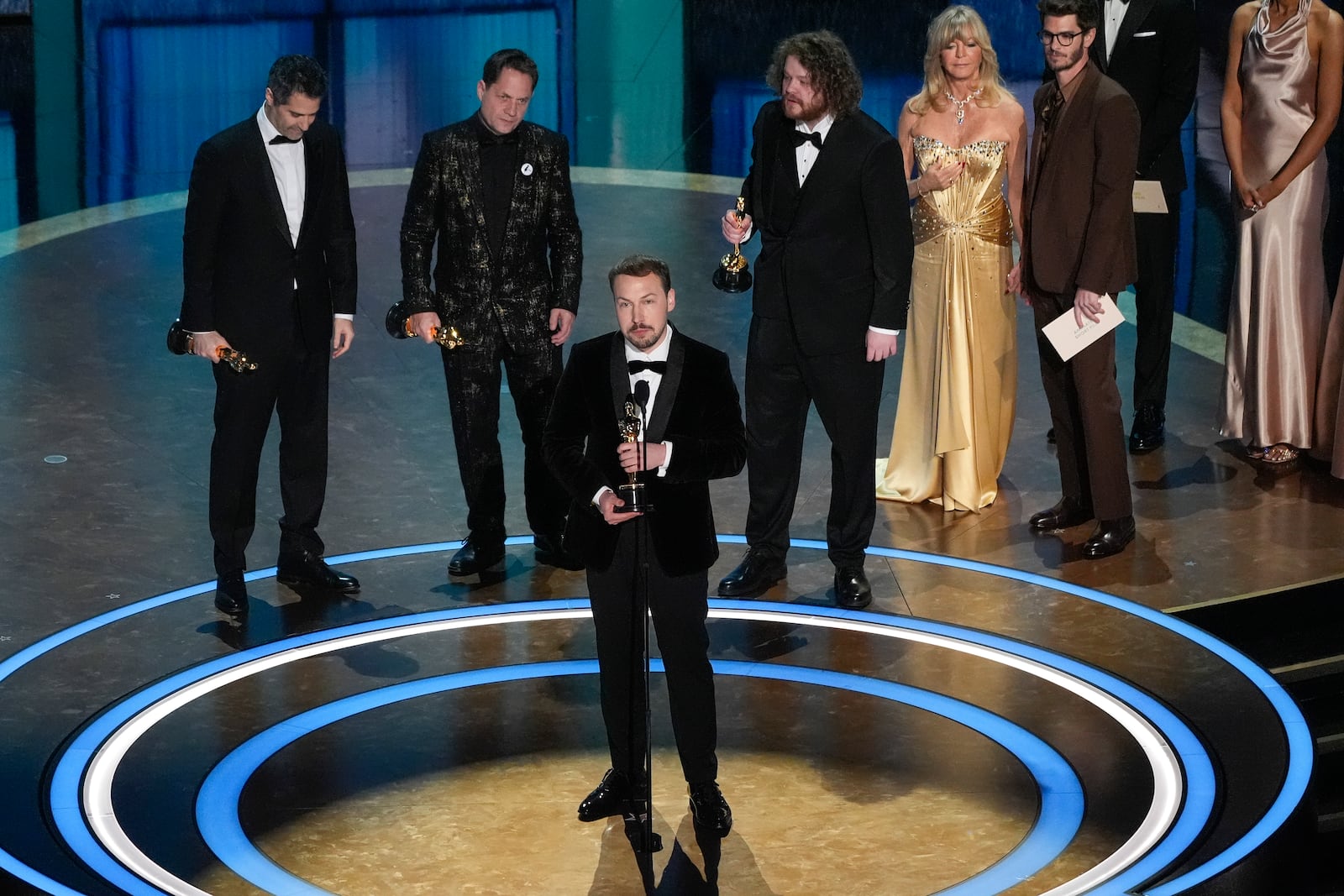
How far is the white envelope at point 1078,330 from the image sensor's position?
5.74 metres

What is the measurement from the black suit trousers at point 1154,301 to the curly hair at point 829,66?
1.86 m

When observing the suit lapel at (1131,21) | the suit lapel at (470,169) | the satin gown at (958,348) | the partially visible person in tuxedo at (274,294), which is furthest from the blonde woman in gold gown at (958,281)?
the partially visible person in tuxedo at (274,294)

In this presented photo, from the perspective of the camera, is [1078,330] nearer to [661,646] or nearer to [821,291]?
[821,291]

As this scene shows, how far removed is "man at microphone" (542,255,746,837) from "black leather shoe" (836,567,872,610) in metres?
1.39

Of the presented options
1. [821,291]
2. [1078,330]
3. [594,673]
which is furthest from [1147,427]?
[594,673]

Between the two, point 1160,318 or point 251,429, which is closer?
point 251,429

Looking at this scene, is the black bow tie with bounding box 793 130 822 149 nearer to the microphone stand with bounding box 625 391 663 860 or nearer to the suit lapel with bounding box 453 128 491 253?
the suit lapel with bounding box 453 128 491 253

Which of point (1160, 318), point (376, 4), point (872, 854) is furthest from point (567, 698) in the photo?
point (376, 4)

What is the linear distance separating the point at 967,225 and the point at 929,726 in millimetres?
2182

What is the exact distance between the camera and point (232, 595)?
537 centimetres

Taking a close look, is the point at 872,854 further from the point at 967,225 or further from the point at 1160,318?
the point at 1160,318

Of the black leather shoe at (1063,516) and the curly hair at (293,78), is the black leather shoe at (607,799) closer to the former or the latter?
the curly hair at (293,78)

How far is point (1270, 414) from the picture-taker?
6562 mm

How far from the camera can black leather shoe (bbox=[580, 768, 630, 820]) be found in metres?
4.16
